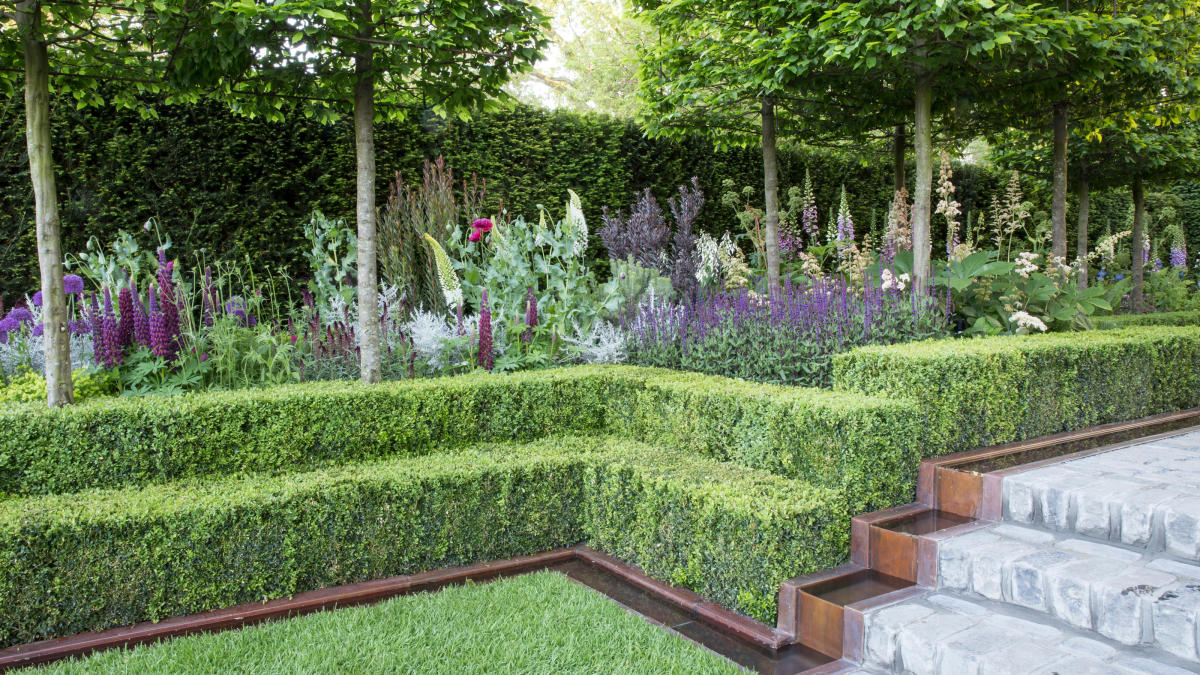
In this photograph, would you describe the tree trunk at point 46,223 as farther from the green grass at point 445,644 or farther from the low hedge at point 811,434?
the low hedge at point 811,434

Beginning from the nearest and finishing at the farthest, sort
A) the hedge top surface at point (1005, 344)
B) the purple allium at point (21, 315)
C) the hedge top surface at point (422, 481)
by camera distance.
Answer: the hedge top surface at point (422, 481)
the hedge top surface at point (1005, 344)
the purple allium at point (21, 315)

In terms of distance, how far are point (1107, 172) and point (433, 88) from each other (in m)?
8.71

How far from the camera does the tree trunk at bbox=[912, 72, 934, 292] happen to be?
5.45m

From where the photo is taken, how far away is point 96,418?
3486mm

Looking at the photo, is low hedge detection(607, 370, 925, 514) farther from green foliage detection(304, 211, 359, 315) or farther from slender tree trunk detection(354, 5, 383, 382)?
green foliage detection(304, 211, 359, 315)

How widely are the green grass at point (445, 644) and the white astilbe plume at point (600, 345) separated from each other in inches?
99.2

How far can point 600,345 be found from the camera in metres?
5.61

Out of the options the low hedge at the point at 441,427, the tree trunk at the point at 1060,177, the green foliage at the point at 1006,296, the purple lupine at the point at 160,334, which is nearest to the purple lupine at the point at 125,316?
the purple lupine at the point at 160,334

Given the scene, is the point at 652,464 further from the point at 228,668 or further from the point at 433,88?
the point at 433,88

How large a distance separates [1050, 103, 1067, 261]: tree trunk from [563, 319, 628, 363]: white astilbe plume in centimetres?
452

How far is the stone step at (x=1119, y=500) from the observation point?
Answer: 2.69m

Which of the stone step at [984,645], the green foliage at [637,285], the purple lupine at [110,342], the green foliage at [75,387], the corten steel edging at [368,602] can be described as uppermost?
the green foliage at [637,285]

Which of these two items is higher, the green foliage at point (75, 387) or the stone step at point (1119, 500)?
the green foliage at point (75, 387)

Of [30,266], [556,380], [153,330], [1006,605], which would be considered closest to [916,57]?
[556,380]
